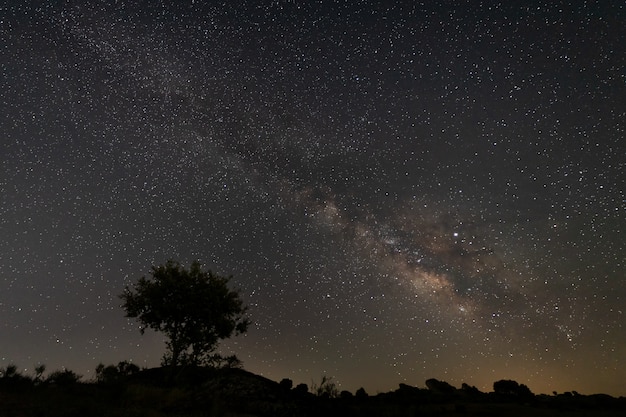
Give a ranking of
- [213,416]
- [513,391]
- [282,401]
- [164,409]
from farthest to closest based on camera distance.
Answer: [513,391] < [282,401] < [164,409] < [213,416]

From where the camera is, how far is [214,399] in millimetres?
20328

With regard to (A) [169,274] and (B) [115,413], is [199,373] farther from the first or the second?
(B) [115,413]

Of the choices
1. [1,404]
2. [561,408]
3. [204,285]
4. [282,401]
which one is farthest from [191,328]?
[561,408]

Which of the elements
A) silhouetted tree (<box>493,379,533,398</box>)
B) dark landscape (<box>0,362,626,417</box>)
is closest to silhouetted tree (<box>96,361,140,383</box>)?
dark landscape (<box>0,362,626,417</box>)

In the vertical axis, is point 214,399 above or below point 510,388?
below

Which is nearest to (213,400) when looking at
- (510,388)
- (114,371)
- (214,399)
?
(214,399)

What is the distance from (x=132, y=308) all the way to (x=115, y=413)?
1442cm

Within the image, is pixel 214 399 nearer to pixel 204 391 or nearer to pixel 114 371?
pixel 204 391

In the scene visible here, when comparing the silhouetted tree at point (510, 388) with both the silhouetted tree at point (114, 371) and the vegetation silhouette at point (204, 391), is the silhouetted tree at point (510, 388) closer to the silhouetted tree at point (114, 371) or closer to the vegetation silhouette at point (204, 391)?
the vegetation silhouette at point (204, 391)

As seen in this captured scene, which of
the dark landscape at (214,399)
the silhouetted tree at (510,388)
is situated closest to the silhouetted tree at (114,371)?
the dark landscape at (214,399)

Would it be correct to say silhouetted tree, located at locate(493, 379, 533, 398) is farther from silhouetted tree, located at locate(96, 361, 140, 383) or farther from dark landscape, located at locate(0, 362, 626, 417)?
silhouetted tree, located at locate(96, 361, 140, 383)

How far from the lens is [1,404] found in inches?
667

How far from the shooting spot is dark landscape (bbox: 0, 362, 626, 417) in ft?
56.7

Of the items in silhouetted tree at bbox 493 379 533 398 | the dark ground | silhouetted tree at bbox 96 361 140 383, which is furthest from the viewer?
silhouetted tree at bbox 493 379 533 398
